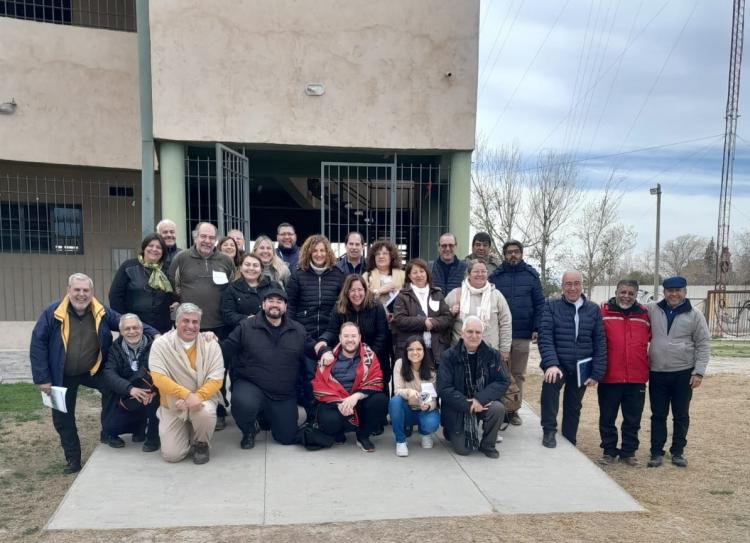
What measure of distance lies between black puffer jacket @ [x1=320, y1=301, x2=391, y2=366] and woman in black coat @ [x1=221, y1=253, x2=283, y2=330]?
2.29ft

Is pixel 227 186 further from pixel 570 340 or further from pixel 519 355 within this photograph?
pixel 570 340

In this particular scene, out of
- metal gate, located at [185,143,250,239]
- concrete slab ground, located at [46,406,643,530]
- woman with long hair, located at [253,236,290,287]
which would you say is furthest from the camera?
metal gate, located at [185,143,250,239]

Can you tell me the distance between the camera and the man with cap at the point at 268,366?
4.96 meters

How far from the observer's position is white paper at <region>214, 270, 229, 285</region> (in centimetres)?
543

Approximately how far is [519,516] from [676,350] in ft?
7.43

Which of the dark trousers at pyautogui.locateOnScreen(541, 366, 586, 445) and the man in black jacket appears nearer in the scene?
the man in black jacket

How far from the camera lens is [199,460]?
4711 millimetres

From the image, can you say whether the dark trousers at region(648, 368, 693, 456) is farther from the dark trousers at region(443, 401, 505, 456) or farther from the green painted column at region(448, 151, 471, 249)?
the green painted column at region(448, 151, 471, 249)

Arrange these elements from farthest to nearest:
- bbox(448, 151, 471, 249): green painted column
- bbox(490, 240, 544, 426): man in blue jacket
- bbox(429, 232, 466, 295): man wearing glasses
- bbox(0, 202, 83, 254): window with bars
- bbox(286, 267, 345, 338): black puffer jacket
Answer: bbox(0, 202, 83, 254): window with bars < bbox(448, 151, 471, 249): green painted column < bbox(429, 232, 466, 295): man wearing glasses < bbox(490, 240, 544, 426): man in blue jacket < bbox(286, 267, 345, 338): black puffer jacket

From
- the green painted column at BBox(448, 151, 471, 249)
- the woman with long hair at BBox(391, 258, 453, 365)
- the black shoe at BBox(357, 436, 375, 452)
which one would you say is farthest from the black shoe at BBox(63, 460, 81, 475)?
the green painted column at BBox(448, 151, 471, 249)

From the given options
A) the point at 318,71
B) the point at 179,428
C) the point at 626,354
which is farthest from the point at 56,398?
the point at 318,71

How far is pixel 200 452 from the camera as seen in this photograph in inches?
187

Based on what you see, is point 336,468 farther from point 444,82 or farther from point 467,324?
point 444,82

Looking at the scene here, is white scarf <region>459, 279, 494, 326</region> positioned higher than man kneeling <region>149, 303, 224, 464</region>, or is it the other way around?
white scarf <region>459, 279, 494, 326</region>
